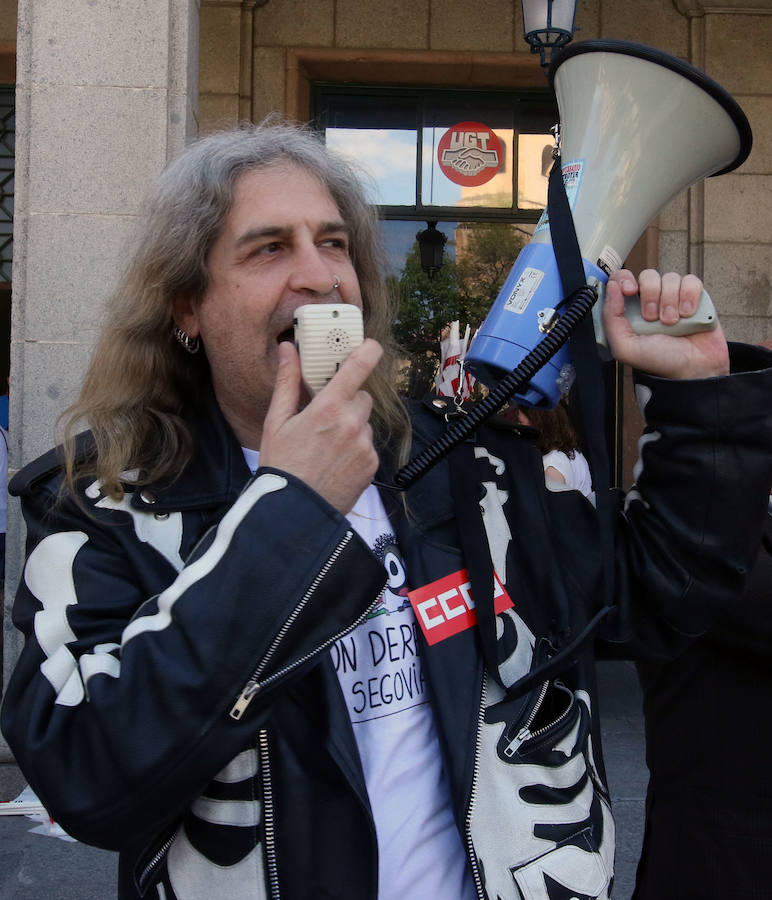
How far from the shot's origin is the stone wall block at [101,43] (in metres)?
3.71

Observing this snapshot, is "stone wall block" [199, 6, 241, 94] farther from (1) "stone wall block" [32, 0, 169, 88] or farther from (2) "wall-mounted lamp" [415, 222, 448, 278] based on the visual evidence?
(1) "stone wall block" [32, 0, 169, 88]

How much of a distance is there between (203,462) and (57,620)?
0.37 meters

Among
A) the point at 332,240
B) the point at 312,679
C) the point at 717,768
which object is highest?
the point at 332,240

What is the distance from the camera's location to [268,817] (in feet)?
4.11

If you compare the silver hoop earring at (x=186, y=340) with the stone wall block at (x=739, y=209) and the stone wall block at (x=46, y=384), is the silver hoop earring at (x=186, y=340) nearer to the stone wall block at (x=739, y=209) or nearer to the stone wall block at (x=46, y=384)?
the stone wall block at (x=46, y=384)

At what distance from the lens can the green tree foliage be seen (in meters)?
7.01

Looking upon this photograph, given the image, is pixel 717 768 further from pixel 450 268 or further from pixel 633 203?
pixel 450 268

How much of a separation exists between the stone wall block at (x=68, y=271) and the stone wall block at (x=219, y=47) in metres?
3.01

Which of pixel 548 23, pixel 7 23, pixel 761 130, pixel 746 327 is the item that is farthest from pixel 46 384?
pixel 761 130

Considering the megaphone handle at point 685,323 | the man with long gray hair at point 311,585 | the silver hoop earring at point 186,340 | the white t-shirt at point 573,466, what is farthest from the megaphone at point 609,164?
the white t-shirt at point 573,466

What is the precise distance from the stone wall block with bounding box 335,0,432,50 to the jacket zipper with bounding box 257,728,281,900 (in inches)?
243

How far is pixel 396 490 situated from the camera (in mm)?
1520

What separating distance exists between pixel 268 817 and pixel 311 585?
0.36 m

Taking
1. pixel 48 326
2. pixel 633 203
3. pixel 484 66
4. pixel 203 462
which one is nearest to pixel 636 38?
pixel 484 66
